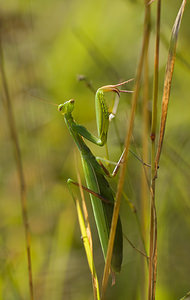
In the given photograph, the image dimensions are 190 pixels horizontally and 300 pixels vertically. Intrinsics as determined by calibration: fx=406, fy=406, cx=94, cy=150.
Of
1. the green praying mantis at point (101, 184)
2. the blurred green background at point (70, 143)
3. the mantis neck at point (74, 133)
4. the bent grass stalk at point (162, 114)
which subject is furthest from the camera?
the blurred green background at point (70, 143)

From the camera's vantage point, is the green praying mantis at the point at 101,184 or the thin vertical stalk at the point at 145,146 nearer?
the thin vertical stalk at the point at 145,146

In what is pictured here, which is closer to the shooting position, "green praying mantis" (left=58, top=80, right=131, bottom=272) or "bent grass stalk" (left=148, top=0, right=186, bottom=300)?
"bent grass stalk" (left=148, top=0, right=186, bottom=300)

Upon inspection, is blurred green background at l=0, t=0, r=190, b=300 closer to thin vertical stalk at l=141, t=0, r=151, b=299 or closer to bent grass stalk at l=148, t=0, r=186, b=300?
thin vertical stalk at l=141, t=0, r=151, b=299

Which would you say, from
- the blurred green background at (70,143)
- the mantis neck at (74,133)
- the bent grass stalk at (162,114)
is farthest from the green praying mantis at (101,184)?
the blurred green background at (70,143)

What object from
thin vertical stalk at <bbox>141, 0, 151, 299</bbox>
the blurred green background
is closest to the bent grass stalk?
thin vertical stalk at <bbox>141, 0, 151, 299</bbox>

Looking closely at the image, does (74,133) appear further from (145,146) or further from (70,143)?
(70,143)

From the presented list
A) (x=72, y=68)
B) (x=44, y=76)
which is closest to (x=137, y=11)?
(x=72, y=68)

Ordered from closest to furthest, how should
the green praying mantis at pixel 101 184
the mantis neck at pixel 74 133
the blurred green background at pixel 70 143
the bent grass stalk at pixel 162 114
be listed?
1. the bent grass stalk at pixel 162 114
2. the green praying mantis at pixel 101 184
3. the mantis neck at pixel 74 133
4. the blurred green background at pixel 70 143

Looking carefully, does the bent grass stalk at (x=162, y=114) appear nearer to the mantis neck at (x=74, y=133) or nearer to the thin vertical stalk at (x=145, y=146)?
the thin vertical stalk at (x=145, y=146)
